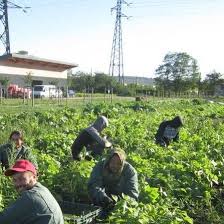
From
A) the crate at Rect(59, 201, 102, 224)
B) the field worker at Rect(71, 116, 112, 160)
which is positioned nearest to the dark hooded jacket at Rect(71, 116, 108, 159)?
the field worker at Rect(71, 116, 112, 160)

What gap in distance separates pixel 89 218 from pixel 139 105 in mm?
19869

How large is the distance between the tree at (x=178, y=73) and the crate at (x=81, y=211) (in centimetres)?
7396

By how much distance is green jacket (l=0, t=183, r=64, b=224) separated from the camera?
153 inches

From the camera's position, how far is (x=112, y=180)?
6.25 meters

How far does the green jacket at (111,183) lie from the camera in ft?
19.7

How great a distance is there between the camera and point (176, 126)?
418 inches

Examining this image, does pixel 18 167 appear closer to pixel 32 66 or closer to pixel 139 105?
pixel 139 105

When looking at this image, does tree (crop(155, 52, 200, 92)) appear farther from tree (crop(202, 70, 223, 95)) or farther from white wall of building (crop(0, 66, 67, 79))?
white wall of building (crop(0, 66, 67, 79))

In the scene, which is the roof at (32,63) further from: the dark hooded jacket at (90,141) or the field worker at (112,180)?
the field worker at (112,180)

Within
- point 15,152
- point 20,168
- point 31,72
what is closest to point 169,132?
point 15,152

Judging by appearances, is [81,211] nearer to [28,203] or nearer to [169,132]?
[28,203]

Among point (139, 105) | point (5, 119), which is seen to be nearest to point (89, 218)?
point (5, 119)

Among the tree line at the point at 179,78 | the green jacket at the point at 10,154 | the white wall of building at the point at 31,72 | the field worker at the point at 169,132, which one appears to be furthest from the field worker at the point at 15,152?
the tree line at the point at 179,78

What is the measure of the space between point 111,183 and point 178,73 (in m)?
79.1
